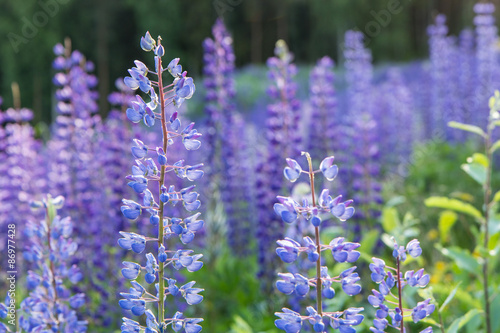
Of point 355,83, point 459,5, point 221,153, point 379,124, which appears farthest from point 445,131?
point 459,5

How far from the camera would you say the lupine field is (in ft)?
4.98

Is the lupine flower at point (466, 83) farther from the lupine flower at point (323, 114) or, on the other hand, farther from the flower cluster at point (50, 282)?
the flower cluster at point (50, 282)

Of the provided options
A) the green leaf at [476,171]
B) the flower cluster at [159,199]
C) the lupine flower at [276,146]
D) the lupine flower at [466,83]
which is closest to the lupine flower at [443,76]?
the lupine flower at [466,83]

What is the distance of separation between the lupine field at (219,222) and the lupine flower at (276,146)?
1 centimetres

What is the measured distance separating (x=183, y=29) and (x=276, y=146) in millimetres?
14466

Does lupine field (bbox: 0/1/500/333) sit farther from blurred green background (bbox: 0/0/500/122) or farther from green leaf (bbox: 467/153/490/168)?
blurred green background (bbox: 0/0/500/122)

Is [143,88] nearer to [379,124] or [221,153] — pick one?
[221,153]

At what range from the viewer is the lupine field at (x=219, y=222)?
Answer: 59.7 inches

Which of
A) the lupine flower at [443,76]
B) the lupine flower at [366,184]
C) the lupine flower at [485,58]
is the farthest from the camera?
the lupine flower at [443,76]

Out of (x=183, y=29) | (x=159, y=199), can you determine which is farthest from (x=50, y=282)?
(x=183, y=29)

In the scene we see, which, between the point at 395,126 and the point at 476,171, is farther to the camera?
the point at 395,126

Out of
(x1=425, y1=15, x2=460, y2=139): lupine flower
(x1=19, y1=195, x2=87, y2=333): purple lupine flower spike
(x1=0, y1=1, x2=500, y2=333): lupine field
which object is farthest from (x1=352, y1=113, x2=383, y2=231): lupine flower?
(x1=425, y1=15, x2=460, y2=139): lupine flower

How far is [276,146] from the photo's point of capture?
12.5 ft

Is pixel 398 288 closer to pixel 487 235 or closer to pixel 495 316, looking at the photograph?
pixel 487 235
